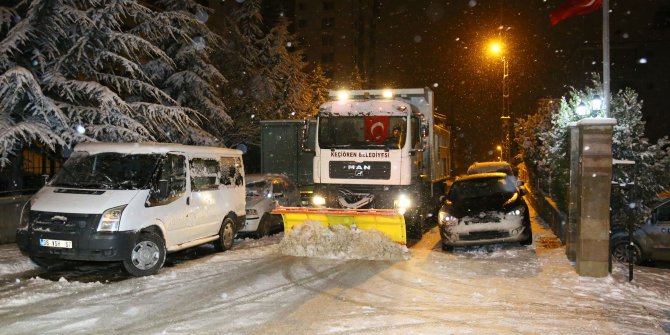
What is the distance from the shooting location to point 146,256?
9422 millimetres

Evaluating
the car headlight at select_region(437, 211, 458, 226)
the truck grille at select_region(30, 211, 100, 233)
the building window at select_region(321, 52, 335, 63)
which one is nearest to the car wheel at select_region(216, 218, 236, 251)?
the truck grille at select_region(30, 211, 100, 233)

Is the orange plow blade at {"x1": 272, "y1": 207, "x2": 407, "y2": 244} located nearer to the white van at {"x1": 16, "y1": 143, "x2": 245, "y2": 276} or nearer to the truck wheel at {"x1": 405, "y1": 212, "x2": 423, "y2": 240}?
the white van at {"x1": 16, "y1": 143, "x2": 245, "y2": 276}

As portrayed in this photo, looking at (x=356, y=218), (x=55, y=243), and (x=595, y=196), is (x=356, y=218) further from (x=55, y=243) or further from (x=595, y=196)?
(x=55, y=243)

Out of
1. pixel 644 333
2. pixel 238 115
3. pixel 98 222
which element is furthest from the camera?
pixel 238 115

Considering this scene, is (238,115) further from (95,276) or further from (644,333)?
(644,333)

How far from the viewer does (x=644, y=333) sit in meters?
6.15

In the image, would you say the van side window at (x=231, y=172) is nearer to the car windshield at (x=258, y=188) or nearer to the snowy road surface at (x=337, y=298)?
the car windshield at (x=258, y=188)

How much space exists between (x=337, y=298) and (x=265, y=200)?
680 cm

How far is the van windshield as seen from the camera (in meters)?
9.61

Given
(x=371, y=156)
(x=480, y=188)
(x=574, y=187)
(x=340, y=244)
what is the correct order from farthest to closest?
(x=480, y=188)
(x=371, y=156)
(x=340, y=244)
(x=574, y=187)

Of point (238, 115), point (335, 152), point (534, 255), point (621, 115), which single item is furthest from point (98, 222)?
point (238, 115)

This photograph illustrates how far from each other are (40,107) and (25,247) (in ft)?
13.7

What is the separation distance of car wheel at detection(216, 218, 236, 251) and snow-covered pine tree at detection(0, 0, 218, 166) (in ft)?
11.7

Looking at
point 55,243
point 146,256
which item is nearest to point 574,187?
point 146,256
